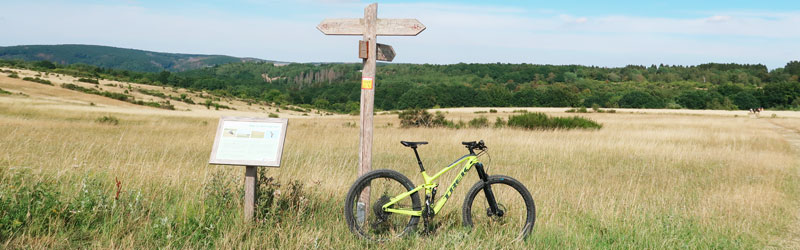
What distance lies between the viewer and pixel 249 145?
534 cm

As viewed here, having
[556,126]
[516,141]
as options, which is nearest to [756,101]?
[556,126]

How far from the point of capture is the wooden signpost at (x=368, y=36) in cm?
609

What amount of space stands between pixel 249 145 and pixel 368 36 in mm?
1862

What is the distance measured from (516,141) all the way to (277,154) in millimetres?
13752

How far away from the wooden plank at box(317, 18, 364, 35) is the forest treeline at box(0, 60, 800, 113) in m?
66.1

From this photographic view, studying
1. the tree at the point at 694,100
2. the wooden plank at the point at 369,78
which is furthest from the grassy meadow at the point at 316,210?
the tree at the point at 694,100

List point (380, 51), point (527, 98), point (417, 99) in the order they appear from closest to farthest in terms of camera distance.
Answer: point (380, 51)
point (527, 98)
point (417, 99)

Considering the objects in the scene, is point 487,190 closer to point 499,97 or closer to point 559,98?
point 559,98

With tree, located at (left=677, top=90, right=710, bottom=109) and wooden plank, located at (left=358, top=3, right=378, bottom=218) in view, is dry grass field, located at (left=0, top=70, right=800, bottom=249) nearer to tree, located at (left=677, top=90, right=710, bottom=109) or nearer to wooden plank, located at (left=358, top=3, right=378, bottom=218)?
wooden plank, located at (left=358, top=3, right=378, bottom=218)

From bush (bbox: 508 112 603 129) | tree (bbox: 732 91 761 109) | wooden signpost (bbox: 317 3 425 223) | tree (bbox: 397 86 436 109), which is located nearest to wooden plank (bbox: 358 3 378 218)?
wooden signpost (bbox: 317 3 425 223)

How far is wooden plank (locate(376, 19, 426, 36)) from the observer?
5988mm

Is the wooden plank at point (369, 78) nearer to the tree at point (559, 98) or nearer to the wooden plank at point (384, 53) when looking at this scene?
the wooden plank at point (384, 53)

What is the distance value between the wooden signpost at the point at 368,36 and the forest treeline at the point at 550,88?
6608cm

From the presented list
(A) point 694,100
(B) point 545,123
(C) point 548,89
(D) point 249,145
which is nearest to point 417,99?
(C) point 548,89
